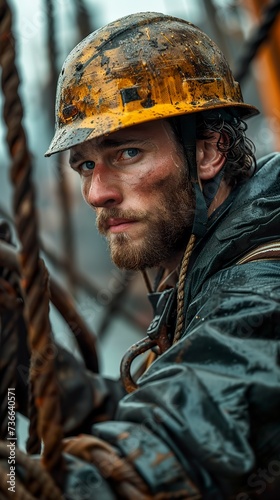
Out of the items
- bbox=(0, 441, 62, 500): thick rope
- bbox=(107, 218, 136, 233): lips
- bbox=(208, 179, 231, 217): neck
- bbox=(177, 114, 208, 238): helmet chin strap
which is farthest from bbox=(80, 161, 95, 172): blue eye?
bbox=(0, 441, 62, 500): thick rope

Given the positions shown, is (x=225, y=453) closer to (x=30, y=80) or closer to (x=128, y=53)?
(x=128, y=53)

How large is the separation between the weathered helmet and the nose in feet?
0.43

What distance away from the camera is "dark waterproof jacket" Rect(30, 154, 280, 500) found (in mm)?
1497

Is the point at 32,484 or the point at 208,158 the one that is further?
the point at 208,158

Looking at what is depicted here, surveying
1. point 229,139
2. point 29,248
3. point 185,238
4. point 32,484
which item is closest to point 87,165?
point 185,238

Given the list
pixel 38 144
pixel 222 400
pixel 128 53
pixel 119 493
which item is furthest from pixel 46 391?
pixel 38 144

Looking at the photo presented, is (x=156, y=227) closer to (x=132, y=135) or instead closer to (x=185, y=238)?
(x=185, y=238)

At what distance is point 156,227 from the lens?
2438 millimetres

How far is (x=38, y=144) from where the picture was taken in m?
18.8

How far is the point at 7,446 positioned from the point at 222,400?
19.3 inches

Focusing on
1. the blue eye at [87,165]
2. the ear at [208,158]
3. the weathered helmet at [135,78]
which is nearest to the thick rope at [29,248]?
the weathered helmet at [135,78]

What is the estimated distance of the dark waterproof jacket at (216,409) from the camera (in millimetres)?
1497

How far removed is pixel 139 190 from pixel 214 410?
104 centimetres

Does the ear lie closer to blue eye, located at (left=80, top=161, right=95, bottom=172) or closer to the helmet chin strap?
the helmet chin strap
